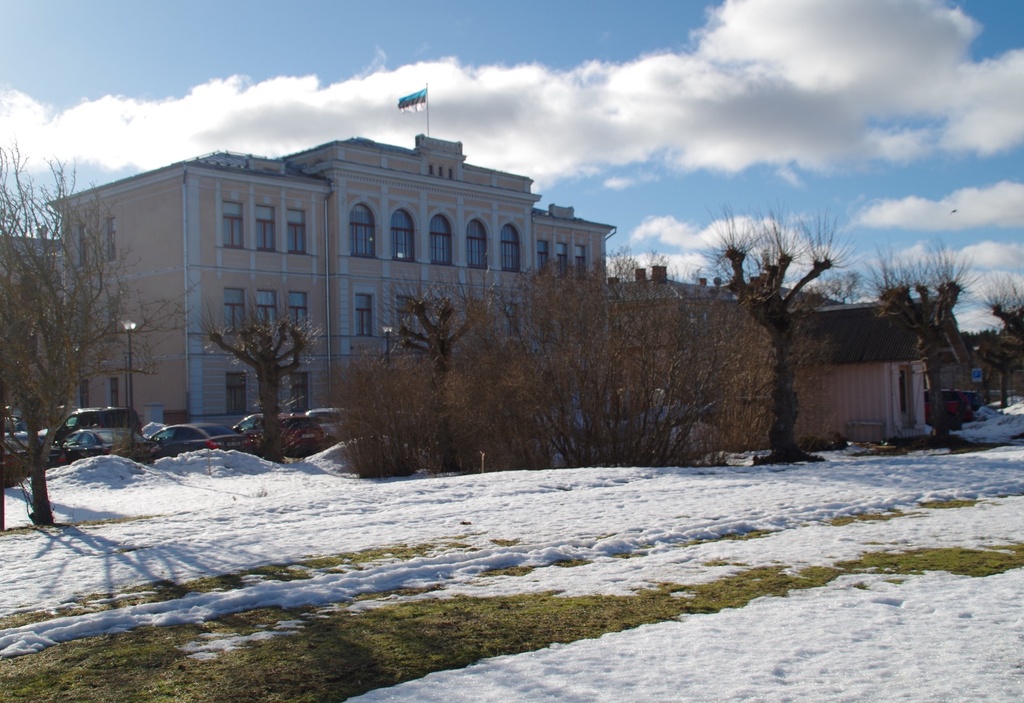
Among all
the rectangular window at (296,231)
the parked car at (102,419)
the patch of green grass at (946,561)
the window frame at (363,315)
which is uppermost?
the rectangular window at (296,231)

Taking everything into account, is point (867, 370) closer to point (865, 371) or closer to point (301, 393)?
point (865, 371)

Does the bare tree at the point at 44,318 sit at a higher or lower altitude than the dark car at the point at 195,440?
higher

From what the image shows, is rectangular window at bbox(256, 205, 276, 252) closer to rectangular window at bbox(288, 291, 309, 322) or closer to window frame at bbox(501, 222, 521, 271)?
rectangular window at bbox(288, 291, 309, 322)

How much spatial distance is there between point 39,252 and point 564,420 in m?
11.1

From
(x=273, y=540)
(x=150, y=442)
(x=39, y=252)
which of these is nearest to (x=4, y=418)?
(x=39, y=252)

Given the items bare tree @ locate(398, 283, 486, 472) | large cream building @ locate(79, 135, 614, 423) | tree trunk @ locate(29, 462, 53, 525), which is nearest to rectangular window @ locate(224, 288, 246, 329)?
large cream building @ locate(79, 135, 614, 423)

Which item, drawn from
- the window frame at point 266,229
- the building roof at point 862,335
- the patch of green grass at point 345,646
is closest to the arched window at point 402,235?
the window frame at point 266,229

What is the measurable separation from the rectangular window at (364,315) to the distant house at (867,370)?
25635 mm

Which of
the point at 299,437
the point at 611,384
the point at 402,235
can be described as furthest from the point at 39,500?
the point at 402,235

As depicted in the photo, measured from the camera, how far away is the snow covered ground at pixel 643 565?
574cm

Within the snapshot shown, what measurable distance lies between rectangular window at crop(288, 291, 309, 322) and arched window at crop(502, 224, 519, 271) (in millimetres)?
13440

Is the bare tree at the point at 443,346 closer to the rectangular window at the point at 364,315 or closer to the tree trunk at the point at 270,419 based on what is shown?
the tree trunk at the point at 270,419

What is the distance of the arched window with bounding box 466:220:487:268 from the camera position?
2334 inches

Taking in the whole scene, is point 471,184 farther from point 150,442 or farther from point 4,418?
point 4,418
